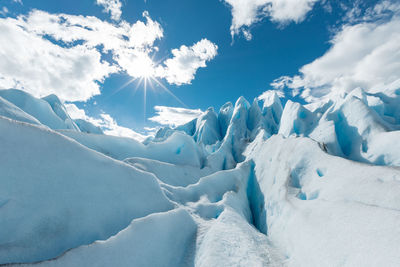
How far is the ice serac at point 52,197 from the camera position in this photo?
380cm

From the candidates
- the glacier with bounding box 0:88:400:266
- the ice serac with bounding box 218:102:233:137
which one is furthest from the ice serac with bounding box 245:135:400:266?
the ice serac with bounding box 218:102:233:137

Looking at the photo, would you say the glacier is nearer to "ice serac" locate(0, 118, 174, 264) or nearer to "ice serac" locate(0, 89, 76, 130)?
"ice serac" locate(0, 118, 174, 264)

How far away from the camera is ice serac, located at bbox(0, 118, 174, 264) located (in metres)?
3.80

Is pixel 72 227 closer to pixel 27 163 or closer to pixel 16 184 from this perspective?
pixel 16 184

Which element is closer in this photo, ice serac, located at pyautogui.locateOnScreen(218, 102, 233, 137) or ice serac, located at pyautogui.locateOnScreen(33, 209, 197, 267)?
ice serac, located at pyautogui.locateOnScreen(33, 209, 197, 267)

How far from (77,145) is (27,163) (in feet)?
4.77

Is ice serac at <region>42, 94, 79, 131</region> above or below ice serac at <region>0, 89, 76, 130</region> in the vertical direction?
above

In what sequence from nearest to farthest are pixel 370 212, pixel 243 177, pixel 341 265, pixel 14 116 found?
pixel 341 265 < pixel 370 212 < pixel 14 116 < pixel 243 177

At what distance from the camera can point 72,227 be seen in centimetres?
445

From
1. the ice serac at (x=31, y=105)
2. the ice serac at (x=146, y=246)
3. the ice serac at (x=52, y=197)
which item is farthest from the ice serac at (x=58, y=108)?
the ice serac at (x=146, y=246)

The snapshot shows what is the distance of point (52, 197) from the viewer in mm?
4422

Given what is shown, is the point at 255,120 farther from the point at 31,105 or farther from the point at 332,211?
the point at 31,105

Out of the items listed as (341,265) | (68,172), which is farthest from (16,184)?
(341,265)

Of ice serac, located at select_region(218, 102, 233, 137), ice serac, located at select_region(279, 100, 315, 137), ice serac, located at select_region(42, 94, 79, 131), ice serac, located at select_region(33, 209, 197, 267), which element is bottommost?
ice serac, located at select_region(33, 209, 197, 267)
